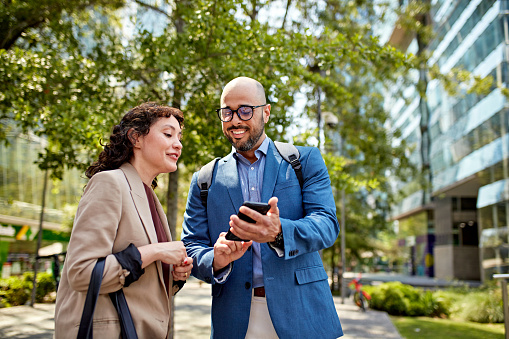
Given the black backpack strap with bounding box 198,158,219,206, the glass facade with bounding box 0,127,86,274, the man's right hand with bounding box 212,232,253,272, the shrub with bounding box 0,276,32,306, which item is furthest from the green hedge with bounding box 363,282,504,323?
the glass facade with bounding box 0,127,86,274

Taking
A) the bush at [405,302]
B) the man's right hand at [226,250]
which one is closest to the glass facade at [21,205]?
the bush at [405,302]

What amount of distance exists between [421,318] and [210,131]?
1112 cm

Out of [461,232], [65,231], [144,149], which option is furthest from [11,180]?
[461,232]

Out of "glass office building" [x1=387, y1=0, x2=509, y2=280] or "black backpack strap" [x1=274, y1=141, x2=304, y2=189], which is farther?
"glass office building" [x1=387, y1=0, x2=509, y2=280]

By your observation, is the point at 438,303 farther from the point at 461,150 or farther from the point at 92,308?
the point at 461,150

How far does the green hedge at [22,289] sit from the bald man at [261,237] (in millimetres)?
14620

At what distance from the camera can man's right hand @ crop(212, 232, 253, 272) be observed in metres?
2.30

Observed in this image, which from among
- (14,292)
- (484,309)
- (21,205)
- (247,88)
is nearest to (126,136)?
(247,88)

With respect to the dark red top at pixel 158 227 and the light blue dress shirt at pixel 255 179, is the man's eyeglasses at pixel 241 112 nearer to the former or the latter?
the light blue dress shirt at pixel 255 179

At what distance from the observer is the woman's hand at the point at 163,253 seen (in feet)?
7.05

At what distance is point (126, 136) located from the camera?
2.50 meters

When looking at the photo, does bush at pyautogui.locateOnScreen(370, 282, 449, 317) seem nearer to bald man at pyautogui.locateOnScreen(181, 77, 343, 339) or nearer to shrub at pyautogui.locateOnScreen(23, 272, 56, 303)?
shrub at pyautogui.locateOnScreen(23, 272, 56, 303)

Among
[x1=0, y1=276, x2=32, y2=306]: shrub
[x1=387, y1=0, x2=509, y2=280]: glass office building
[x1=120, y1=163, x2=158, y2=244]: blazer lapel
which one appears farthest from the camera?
[x1=387, y1=0, x2=509, y2=280]: glass office building

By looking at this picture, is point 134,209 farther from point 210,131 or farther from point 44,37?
point 44,37
